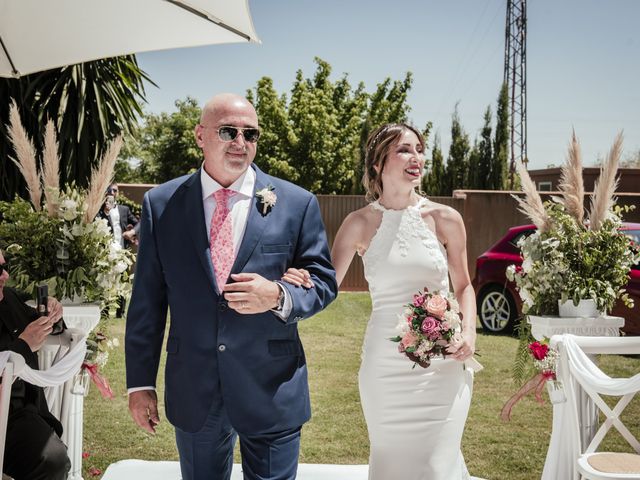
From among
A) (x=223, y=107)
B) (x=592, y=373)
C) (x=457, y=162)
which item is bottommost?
(x=592, y=373)

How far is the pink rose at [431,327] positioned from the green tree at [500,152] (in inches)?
826

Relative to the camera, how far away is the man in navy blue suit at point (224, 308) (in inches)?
107

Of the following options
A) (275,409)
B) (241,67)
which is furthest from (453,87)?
(275,409)

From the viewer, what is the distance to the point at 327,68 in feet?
118

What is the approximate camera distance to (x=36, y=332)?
11.9 feet

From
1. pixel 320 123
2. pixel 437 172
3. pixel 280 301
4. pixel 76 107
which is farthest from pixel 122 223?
pixel 320 123

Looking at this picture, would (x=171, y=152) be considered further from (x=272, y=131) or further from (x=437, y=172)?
(x=437, y=172)

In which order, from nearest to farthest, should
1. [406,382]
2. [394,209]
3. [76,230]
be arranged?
A: 1. [406,382]
2. [394,209]
3. [76,230]

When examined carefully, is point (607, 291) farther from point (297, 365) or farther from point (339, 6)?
point (339, 6)

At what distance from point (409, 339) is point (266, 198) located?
121 centimetres

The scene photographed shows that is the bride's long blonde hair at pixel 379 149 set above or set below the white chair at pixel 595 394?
above

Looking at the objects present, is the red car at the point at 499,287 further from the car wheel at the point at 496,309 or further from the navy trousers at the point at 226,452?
the navy trousers at the point at 226,452

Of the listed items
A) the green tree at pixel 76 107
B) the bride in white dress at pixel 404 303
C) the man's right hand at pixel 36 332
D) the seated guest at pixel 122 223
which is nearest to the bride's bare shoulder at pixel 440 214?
the bride in white dress at pixel 404 303

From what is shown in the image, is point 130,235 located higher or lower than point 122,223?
lower
